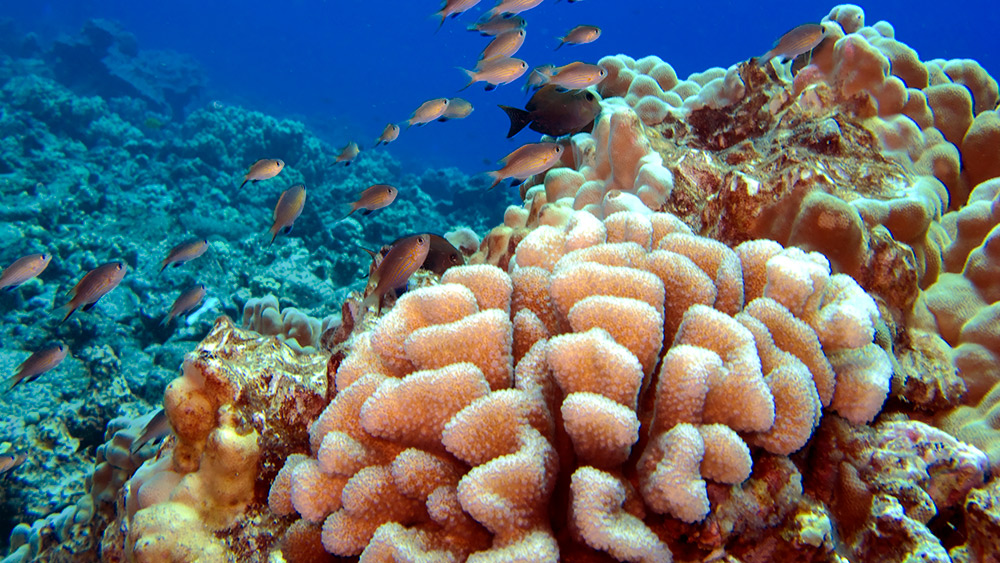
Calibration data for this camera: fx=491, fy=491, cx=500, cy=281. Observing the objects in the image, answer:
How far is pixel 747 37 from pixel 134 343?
12194cm

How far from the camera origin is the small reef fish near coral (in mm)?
1304

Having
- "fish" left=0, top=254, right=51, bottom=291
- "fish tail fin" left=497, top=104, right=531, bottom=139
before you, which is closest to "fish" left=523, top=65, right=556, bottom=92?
"fish tail fin" left=497, top=104, right=531, bottom=139

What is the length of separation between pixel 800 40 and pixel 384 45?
122233 millimetres

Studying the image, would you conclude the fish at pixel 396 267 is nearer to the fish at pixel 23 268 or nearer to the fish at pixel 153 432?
the fish at pixel 153 432

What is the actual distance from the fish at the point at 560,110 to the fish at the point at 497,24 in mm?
2089

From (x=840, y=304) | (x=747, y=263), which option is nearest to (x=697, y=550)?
(x=840, y=304)

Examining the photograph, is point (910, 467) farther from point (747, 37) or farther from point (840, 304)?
point (747, 37)

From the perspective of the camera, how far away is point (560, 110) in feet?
12.9

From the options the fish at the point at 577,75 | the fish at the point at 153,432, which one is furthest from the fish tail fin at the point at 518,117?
the fish at the point at 153,432

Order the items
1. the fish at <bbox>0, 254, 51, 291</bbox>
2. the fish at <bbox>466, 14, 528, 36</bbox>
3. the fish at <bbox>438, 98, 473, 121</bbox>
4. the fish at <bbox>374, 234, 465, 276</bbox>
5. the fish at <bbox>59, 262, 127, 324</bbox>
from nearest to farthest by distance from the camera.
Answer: the fish at <bbox>374, 234, 465, 276</bbox>, the fish at <bbox>59, 262, 127, 324</bbox>, the fish at <bbox>0, 254, 51, 291</bbox>, the fish at <bbox>466, 14, 528, 36</bbox>, the fish at <bbox>438, 98, 473, 121</bbox>

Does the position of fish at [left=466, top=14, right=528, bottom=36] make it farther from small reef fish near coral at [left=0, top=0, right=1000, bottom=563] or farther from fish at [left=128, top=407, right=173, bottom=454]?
fish at [left=128, top=407, right=173, bottom=454]

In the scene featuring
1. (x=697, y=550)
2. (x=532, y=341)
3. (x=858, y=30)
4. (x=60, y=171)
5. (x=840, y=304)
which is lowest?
(x=60, y=171)

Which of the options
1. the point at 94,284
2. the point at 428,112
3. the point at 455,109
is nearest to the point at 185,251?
the point at 94,284

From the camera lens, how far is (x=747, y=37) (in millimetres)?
102188
